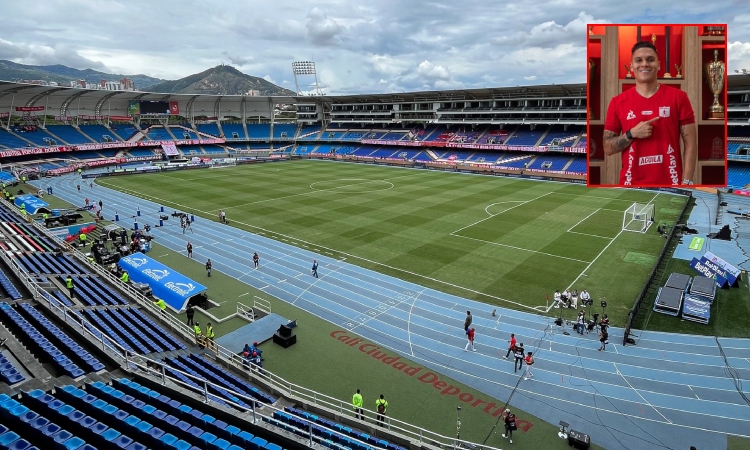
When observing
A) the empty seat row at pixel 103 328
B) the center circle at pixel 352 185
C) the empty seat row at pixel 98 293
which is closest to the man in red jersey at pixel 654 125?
the empty seat row at pixel 103 328

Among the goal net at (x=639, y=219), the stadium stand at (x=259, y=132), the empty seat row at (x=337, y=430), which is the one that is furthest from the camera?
the stadium stand at (x=259, y=132)

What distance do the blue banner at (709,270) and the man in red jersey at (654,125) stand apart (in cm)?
1160

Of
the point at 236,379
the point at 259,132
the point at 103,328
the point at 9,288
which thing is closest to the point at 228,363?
the point at 236,379

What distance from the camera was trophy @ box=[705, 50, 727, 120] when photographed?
471 inches

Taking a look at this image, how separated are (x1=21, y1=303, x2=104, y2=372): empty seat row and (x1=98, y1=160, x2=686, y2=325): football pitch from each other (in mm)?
15448

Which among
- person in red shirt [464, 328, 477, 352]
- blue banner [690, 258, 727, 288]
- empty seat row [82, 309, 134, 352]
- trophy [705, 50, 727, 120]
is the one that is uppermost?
trophy [705, 50, 727, 120]

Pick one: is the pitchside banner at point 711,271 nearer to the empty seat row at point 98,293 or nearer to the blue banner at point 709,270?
the blue banner at point 709,270

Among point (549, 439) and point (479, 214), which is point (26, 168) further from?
point (549, 439)

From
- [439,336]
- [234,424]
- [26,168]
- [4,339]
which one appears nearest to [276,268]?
[439,336]

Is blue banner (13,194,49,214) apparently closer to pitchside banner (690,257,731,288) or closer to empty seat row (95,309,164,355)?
empty seat row (95,309,164,355)

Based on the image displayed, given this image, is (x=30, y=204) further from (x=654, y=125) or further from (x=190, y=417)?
(x=654, y=125)

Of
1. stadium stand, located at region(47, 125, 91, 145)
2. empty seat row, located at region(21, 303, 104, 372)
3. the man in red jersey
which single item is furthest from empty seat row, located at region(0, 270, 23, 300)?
stadium stand, located at region(47, 125, 91, 145)

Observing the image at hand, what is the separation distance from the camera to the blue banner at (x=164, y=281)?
740 inches

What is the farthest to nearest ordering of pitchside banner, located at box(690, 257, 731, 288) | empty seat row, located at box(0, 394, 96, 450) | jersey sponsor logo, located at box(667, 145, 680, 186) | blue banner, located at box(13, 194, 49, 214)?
blue banner, located at box(13, 194, 49, 214)
pitchside banner, located at box(690, 257, 731, 288)
jersey sponsor logo, located at box(667, 145, 680, 186)
empty seat row, located at box(0, 394, 96, 450)
